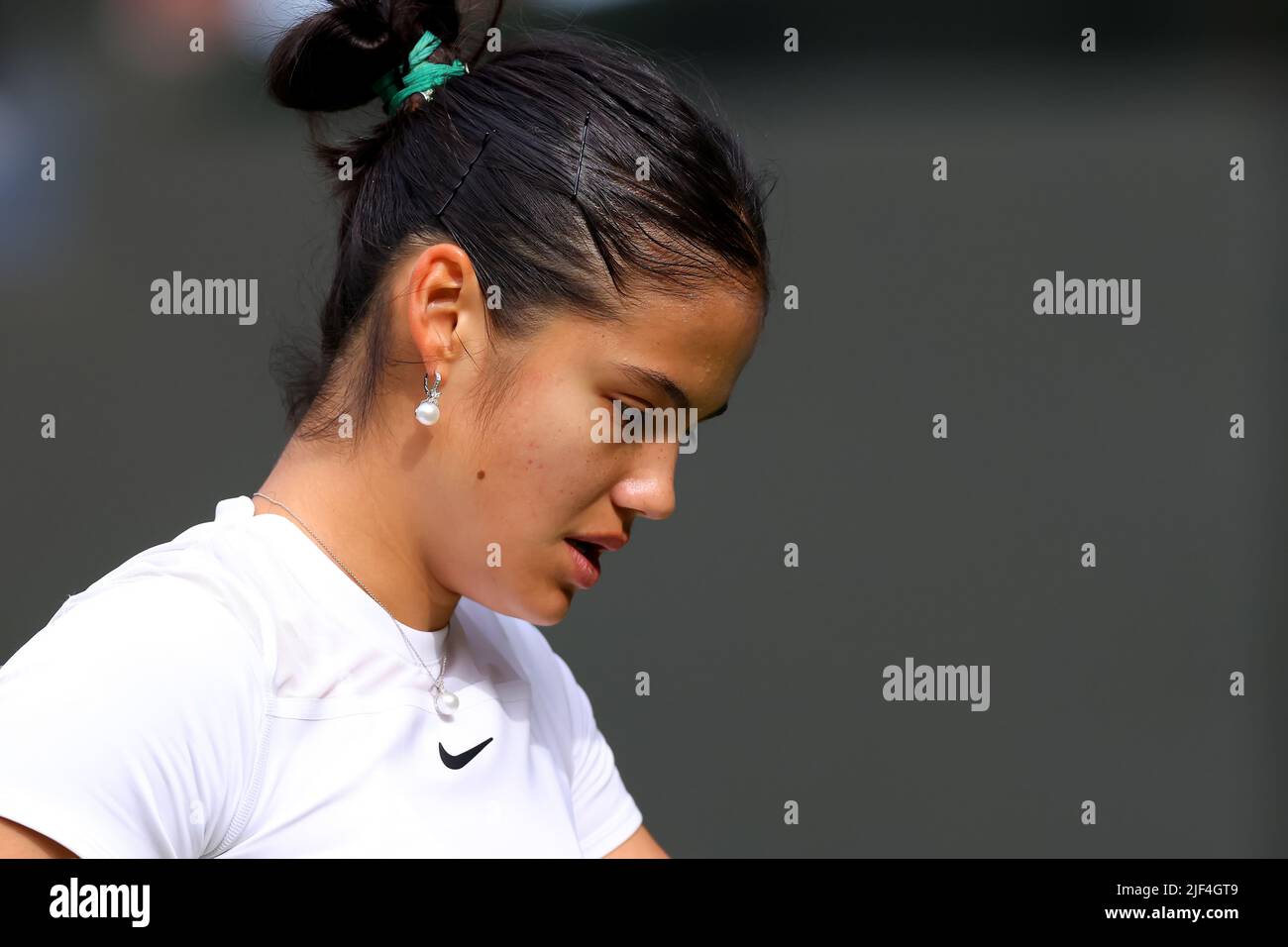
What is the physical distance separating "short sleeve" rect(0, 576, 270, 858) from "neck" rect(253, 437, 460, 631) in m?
0.16

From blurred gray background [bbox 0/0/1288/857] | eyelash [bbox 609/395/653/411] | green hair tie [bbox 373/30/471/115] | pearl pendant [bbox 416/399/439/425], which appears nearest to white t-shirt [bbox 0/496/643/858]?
pearl pendant [bbox 416/399/439/425]

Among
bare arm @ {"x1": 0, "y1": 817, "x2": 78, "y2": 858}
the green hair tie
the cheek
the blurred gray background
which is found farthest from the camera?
the blurred gray background

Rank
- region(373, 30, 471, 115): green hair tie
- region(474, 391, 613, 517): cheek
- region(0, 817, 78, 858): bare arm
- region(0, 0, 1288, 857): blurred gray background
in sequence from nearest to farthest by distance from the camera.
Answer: region(0, 817, 78, 858): bare arm
region(474, 391, 613, 517): cheek
region(373, 30, 471, 115): green hair tie
region(0, 0, 1288, 857): blurred gray background

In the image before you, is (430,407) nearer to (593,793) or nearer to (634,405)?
(634,405)

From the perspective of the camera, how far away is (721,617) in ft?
7.68

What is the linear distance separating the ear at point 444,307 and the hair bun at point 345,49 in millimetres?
266

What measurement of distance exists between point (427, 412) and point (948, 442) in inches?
61.9

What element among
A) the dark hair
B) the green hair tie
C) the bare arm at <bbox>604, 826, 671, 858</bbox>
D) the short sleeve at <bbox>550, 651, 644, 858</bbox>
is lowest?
the bare arm at <bbox>604, 826, 671, 858</bbox>

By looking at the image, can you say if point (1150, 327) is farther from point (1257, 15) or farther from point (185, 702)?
point (185, 702)

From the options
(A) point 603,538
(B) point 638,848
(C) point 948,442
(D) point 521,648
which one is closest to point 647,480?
(A) point 603,538

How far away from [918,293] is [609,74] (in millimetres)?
1410

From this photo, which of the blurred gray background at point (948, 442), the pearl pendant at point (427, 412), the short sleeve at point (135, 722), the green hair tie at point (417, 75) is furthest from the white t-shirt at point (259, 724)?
the blurred gray background at point (948, 442)

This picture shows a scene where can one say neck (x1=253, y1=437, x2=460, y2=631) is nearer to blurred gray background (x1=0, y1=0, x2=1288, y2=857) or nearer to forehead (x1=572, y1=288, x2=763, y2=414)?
forehead (x1=572, y1=288, x2=763, y2=414)

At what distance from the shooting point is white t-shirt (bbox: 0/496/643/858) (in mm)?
749
